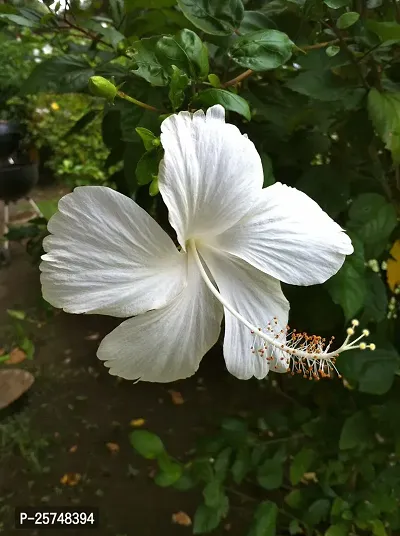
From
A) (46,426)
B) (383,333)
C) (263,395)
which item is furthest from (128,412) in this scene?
(383,333)

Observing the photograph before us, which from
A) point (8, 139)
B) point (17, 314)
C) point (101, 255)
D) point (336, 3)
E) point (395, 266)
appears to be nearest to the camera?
point (101, 255)

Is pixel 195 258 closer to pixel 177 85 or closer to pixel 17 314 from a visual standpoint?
pixel 177 85

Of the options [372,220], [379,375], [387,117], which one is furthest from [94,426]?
[387,117]

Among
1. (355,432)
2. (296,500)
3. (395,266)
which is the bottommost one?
(296,500)

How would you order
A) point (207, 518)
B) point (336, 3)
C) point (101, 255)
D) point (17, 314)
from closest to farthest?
point (101, 255) → point (336, 3) → point (207, 518) → point (17, 314)

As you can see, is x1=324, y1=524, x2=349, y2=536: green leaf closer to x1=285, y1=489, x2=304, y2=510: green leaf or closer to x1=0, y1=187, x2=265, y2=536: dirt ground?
x1=285, y1=489, x2=304, y2=510: green leaf

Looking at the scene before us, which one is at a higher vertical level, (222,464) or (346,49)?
(346,49)

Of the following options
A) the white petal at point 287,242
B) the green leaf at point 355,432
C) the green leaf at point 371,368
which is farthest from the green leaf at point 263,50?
the green leaf at point 355,432

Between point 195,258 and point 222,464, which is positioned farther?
point 222,464

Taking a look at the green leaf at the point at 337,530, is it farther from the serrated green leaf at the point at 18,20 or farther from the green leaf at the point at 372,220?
the serrated green leaf at the point at 18,20
